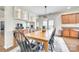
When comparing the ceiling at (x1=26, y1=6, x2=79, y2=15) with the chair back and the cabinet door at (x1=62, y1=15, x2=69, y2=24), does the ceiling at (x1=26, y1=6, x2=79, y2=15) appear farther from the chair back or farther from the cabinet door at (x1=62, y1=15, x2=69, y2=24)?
the chair back

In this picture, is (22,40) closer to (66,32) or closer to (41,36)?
(41,36)

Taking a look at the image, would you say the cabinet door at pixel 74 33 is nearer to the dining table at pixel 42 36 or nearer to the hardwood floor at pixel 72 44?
the hardwood floor at pixel 72 44

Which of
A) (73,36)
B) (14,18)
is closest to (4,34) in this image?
(14,18)

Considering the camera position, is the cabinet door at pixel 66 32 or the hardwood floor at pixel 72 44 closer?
the hardwood floor at pixel 72 44

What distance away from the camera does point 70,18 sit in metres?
1.56

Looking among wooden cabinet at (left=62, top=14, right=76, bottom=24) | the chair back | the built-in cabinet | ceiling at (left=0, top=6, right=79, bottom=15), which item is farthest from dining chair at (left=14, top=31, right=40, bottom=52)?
wooden cabinet at (left=62, top=14, right=76, bottom=24)

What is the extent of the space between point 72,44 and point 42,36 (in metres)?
0.51

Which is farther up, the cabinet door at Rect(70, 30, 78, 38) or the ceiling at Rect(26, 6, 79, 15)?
the ceiling at Rect(26, 6, 79, 15)

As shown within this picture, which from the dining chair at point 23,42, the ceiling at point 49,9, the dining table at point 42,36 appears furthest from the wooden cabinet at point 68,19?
the dining chair at point 23,42

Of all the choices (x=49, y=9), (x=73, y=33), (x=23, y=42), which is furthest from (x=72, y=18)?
(x=23, y=42)

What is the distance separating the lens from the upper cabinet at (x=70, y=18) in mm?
1509

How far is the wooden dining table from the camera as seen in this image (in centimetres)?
156
